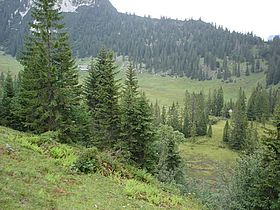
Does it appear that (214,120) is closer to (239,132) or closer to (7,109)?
(239,132)

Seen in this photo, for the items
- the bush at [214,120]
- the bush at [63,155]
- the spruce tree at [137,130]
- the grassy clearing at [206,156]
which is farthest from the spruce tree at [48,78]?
the bush at [214,120]

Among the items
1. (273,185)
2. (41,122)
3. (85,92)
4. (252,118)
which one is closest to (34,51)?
(41,122)

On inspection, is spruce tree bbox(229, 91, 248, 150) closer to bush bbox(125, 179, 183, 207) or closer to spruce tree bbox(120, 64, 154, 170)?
spruce tree bbox(120, 64, 154, 170)

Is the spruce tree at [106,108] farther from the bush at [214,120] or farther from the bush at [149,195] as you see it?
the bush at [214,120]

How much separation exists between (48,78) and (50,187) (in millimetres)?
21128

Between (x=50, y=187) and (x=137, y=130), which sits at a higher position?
(x=50, y=187)

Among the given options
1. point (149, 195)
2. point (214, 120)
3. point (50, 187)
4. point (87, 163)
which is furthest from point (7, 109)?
point (214, 120)

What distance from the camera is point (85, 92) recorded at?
44812mm

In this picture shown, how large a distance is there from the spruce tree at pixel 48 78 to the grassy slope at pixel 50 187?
1552 centimetres

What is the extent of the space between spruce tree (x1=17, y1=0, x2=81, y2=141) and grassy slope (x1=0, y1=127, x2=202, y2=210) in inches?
611

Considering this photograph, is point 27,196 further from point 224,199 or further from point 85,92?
point 85,92

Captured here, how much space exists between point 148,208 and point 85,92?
1245 inches

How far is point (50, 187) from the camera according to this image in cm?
1455

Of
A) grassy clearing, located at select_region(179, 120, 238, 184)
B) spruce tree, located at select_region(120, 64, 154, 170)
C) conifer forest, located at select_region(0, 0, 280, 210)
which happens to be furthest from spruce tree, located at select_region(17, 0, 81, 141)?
grassy clearing, located at select_region(179, 120, 238, 184)
